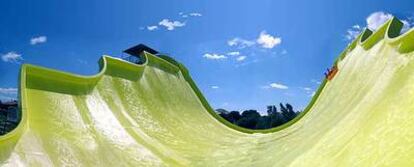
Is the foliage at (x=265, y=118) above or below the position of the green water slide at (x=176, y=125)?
above

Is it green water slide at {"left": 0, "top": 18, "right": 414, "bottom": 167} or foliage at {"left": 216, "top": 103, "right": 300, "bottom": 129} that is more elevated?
foliage at {"left": 216, "top": 103, "right": 300, "bottom": 129}

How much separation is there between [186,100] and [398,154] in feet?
32.9

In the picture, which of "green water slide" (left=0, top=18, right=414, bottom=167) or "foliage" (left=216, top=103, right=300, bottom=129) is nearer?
"green water slide" (left=0, top=18, right=414, bottom=167)

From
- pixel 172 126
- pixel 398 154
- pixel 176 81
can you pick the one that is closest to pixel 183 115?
pixel 172 126

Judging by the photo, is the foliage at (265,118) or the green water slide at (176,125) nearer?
the green water slide at (176,125)

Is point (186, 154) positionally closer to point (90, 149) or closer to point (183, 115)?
point (90, 149)

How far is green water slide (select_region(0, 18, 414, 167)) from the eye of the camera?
525cm

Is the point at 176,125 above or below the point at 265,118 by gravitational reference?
below

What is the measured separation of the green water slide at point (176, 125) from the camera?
17.2 ft

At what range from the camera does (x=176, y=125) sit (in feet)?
36.1

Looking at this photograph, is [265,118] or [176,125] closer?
[176,125]

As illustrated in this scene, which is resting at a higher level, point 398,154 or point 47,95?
point 47,95

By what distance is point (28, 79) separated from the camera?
8102 mm

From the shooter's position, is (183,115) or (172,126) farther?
(183,115)
